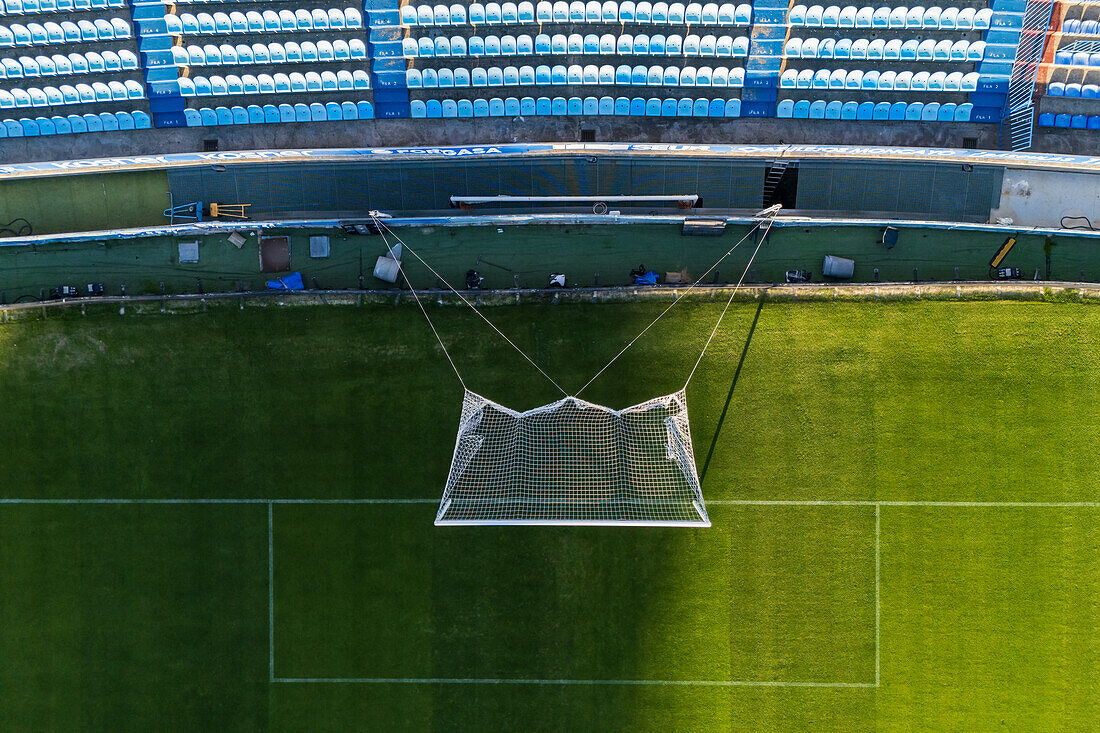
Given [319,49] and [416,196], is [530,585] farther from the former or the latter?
[319,49]

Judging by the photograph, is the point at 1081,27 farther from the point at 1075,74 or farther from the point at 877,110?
the point at 877,110

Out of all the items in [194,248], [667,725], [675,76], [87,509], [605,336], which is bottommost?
[667,725]

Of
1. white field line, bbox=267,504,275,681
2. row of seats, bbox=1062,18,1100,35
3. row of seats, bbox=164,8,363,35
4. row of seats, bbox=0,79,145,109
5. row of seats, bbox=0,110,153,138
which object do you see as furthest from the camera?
white field line, bbox=267,504,275,681

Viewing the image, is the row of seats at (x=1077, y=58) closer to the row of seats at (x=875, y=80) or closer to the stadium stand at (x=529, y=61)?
the stadium stand at (x=529, y=61)

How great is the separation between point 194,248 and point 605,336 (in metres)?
10.4

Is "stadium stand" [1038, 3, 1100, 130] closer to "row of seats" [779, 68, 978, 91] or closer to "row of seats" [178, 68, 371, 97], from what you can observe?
"row of seats" [779, 68, 978, 91]

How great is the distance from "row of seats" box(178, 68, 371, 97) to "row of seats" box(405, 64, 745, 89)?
1396 mm

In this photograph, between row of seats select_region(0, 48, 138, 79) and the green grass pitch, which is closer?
row of seats select_region(0, 48, 138, 79)

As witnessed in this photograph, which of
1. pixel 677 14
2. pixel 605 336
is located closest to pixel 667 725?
pixel 605 336

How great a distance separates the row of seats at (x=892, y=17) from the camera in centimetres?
1442

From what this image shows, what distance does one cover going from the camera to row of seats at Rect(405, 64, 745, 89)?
48.3 feet

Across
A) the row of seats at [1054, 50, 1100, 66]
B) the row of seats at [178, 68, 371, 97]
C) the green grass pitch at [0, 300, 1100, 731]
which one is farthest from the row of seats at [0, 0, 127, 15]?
the row of seats at [1054, 50, 1100, 66]

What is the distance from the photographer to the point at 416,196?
50.2ft

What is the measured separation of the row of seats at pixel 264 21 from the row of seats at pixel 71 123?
90.0 inches
